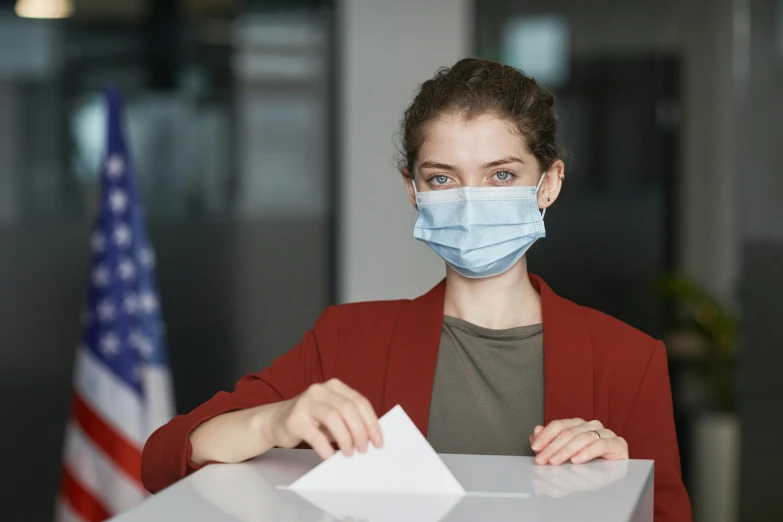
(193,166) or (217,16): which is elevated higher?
(217,16)

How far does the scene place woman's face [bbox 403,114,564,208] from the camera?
61.7 inches

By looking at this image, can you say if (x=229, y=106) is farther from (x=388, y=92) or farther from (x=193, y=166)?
(x=388, y=92)

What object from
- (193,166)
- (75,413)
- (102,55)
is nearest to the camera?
(75,413)

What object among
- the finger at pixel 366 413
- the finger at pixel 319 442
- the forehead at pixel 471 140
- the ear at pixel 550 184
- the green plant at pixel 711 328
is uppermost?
the forehead at pixel 471 140

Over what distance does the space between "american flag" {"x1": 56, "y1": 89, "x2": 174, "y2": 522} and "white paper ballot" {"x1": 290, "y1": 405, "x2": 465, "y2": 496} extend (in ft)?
7.12

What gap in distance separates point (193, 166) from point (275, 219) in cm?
41

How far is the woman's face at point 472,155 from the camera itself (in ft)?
5.14

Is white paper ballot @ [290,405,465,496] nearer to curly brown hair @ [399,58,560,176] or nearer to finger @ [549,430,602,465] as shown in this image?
finger @ [549,430,602,465]

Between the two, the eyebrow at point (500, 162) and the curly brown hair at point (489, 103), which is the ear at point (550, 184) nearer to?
the curly brown hair at point (489, 103)

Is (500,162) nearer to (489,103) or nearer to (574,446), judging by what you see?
(489,103)

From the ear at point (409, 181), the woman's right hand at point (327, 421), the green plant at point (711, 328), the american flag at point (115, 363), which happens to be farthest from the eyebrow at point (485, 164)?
the green plant at point (711, 328)

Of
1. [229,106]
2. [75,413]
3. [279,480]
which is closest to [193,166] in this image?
[229,106]

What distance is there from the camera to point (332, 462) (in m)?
1.05

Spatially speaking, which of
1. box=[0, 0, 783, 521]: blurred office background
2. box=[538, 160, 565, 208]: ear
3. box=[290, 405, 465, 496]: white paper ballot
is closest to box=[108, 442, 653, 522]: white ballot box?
box=[290, 405, 465, 496]: white paper ballot
